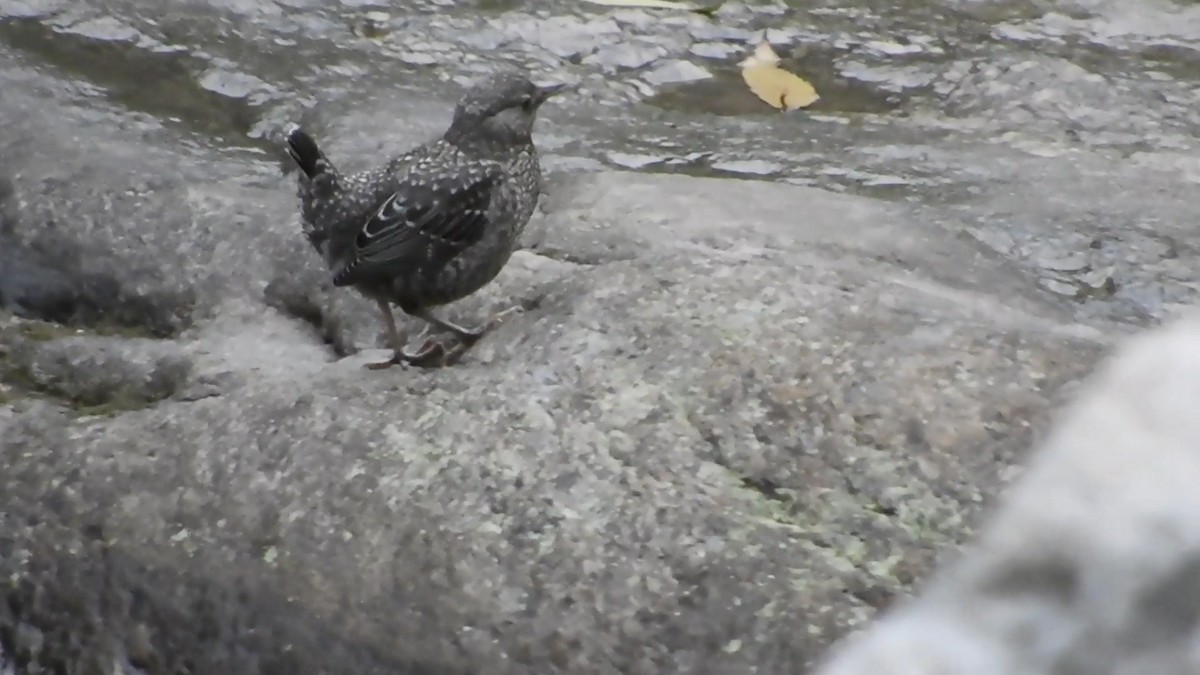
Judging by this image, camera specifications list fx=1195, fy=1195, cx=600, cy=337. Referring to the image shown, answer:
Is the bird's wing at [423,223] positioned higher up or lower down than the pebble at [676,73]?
higher up

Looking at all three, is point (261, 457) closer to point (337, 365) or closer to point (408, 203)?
point (337, 365)

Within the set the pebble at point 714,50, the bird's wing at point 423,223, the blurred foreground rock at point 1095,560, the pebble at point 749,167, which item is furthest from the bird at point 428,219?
the blurred foreground rock at point 1095,560

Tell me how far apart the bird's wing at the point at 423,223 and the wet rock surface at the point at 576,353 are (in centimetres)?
29

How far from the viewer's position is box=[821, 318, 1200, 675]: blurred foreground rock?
0.67 meters

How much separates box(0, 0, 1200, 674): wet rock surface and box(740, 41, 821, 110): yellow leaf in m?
0.15

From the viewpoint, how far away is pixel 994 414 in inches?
109

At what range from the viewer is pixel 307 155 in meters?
3.71

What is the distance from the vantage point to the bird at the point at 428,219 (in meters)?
3.69

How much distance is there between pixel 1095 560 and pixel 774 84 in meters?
5.02

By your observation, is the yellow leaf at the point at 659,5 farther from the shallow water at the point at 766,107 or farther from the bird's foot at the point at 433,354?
the bird's foot at the point at 433,354

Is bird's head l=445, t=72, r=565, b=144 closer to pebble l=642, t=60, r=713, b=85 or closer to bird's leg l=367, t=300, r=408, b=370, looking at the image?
bird's leg l=367, t=300, r=408, b=370

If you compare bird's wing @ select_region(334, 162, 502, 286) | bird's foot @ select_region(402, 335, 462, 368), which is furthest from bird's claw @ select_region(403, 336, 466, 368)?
bird's wing @ select_region(334, 162, 502, 286)

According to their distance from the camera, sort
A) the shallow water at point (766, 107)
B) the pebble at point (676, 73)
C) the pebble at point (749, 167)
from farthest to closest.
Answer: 1. the pebble at point (676, 73)
2. the pebble at point (749, 167)
3. the shallow water at point (766, 107)

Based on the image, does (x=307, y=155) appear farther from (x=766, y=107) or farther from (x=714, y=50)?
(x=714, y=50)
